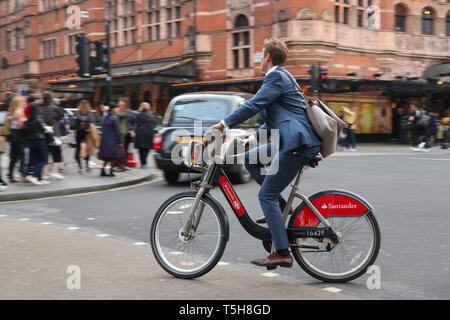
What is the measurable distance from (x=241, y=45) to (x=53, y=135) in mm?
22441

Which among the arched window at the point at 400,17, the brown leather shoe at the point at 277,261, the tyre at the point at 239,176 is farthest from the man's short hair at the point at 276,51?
the arched window at the point at 400,17

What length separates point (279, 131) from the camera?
4230 millimetres

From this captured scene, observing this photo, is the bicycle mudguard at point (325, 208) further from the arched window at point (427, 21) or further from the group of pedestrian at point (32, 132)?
the arched window at point (427, 21)

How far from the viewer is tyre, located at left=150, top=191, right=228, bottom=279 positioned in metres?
4.40

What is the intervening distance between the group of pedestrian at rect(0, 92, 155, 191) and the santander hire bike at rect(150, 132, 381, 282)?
252 inches

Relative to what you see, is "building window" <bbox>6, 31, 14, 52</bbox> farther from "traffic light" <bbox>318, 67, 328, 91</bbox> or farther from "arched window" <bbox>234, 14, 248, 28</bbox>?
"traffic light" <bbox>318, 67, 328, 91</bbox>

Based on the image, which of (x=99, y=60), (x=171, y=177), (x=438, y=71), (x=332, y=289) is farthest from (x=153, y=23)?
(x=332, y=289)

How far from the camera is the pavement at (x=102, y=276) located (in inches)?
158

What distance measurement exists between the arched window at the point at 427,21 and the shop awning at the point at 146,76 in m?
13.9

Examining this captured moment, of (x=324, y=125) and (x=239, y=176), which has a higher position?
(x=324, y=125)

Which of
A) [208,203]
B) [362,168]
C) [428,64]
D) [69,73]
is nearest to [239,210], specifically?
[208,203]

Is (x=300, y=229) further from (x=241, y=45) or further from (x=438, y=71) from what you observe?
(x=438, y=71)
